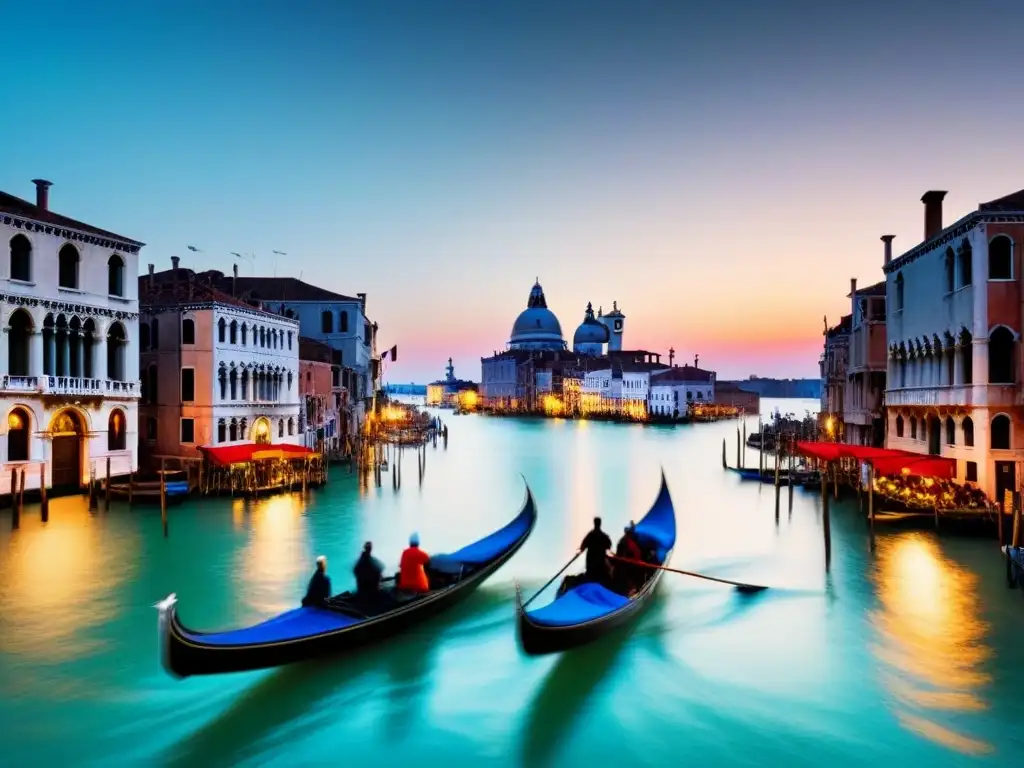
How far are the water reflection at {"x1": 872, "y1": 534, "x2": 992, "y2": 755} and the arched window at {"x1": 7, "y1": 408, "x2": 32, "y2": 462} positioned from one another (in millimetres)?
13827

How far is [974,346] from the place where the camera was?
472 inches

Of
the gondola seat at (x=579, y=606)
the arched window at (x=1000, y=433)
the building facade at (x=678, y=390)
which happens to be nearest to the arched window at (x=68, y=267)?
the gondola seat at (x=579, y=606)

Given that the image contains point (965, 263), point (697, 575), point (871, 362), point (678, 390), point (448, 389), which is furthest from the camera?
point (448, 389)

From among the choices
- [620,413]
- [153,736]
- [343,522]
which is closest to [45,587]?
[153,736]

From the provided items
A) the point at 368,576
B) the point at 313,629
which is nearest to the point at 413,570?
the point at 368,576

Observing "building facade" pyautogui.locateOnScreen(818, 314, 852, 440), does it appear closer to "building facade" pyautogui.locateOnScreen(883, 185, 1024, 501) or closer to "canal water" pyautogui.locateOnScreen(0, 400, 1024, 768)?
"building facade" pyautogui.locateOnScreen(883, 185, 1024, 501)

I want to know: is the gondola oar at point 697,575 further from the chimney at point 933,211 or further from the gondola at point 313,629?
the chimney at point 933,211

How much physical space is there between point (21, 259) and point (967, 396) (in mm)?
16222

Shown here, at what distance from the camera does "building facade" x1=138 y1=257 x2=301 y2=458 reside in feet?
56.2

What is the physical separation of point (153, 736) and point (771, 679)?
480 cm

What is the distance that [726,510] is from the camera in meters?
16.2

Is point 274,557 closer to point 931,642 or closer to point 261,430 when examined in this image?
point 931,642

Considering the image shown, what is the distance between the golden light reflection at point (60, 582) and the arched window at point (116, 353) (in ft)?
11.5

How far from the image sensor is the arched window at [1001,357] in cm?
1180
